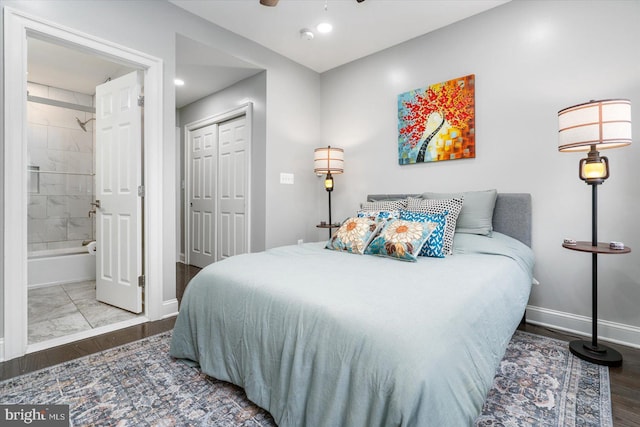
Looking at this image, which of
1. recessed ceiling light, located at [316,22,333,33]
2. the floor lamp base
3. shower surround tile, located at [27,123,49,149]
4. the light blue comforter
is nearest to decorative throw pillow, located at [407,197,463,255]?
the light blue comforter

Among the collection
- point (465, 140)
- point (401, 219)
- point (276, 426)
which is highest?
point (465, 140)

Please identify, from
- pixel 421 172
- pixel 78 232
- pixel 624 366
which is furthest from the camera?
pixel 78 232

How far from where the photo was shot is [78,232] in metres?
4.28

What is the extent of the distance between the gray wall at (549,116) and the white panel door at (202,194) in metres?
2.78

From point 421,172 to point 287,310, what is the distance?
228 centimetres

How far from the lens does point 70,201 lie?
425cm

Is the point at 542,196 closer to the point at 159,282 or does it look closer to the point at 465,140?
the point at 465,140

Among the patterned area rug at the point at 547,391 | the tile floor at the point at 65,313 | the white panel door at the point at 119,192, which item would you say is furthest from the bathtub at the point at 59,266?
the patterned area rug at the point at 547,391

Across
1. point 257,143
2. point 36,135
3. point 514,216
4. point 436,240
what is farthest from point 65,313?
point 514,216

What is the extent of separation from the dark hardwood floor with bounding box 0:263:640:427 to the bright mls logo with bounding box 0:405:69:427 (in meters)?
0.44

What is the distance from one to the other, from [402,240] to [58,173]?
15.6ft

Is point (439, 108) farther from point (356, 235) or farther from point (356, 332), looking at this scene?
point (356, 332)

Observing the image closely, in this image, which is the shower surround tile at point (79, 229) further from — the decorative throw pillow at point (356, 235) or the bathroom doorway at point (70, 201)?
the decorative throw pillow at point (356, 235)

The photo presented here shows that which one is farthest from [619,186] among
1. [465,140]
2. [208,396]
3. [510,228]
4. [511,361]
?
[208,396]
